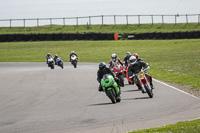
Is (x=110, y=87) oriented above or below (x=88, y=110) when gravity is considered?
above

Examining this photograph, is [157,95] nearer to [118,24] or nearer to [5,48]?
[5,48]

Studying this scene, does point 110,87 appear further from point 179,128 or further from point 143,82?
point 179,128

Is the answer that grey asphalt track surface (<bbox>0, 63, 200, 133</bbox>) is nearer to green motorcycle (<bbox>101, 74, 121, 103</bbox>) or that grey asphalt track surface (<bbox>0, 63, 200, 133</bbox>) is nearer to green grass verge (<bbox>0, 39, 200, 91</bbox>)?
green motorcycle (<bbox>101, 74, 121, 103</bbox>)

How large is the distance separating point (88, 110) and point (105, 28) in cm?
5922

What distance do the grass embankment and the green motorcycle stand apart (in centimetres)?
5238

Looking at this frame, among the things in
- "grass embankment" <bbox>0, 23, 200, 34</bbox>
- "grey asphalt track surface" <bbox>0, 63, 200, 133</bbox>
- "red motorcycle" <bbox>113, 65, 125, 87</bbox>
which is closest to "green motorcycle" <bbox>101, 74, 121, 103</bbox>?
"grey asphalt track surface" <bbox>0, 63, 200, 133</bbox>

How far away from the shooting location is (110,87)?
1450 cm

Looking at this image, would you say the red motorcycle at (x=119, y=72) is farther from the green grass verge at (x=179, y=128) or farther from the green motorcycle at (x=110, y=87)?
the green grass verge at (x=179, y=128)

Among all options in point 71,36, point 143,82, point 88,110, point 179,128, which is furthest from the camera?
point 71,36

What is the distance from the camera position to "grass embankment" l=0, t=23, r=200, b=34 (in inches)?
2682

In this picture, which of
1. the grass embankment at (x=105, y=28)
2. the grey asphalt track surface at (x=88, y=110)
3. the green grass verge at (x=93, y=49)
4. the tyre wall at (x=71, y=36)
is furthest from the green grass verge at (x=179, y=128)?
the grass embankment at (x=105, y=28)

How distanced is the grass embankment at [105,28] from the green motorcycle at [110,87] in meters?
52.4

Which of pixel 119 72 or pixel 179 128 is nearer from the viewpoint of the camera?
pixel 179 128

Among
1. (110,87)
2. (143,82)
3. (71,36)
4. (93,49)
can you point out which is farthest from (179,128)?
(71,36)
